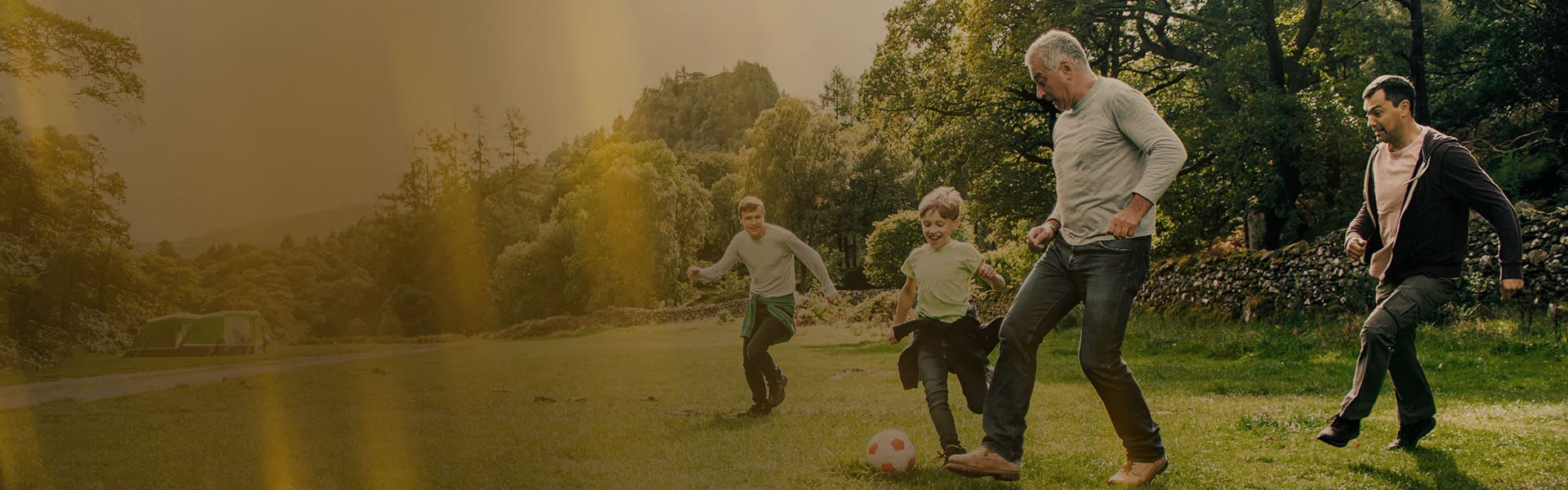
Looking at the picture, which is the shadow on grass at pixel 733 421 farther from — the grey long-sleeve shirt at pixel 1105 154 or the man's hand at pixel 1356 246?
the man's hand at pixel 1356 246

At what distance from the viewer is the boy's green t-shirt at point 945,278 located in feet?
17.0

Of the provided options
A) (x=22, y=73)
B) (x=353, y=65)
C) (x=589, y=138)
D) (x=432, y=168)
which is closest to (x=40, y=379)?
(x=22, y=73)

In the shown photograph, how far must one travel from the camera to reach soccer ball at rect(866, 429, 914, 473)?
15.8ft

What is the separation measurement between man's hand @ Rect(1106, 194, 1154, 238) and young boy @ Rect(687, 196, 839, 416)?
366cm

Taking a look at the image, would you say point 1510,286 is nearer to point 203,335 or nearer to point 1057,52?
point 1057,52

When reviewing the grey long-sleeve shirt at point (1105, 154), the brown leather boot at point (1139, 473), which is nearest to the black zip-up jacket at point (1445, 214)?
the grey long-sleeve shirt at point (1105, 154)

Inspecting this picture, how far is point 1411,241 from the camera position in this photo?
4.78 meters

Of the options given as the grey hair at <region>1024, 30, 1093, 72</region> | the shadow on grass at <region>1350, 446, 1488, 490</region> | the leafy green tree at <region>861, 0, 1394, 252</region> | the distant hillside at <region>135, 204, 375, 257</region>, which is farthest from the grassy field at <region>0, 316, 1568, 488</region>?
the distant hillside at <region>135, 204, 375, 257</region>

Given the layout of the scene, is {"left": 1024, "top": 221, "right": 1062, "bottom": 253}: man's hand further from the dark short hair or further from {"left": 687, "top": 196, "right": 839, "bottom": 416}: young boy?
{"left": 687, "top": 196, "right": 839, "bottom": 416}: young boy

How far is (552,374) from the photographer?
13.5 metres

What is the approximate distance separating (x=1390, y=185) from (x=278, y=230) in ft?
86.8

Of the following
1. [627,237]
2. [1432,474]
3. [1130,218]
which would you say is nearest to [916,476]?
[1130,218]

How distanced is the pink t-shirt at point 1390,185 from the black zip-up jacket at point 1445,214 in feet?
0.13

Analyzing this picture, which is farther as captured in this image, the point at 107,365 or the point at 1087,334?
the point at 107,365
